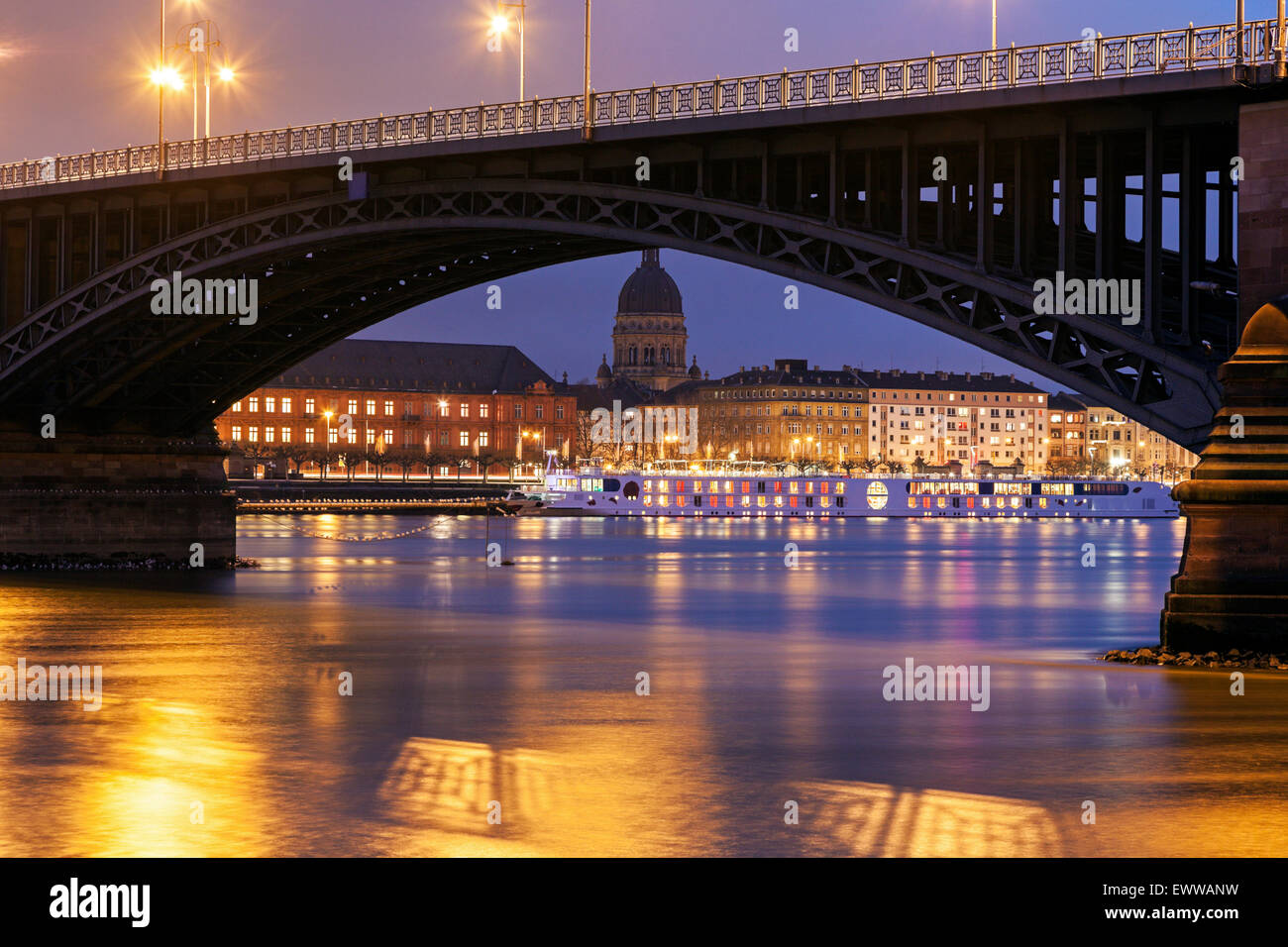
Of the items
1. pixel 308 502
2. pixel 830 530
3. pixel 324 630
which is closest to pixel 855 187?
pixel 324 630

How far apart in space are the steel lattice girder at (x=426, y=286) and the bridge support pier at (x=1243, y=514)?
9.38ft

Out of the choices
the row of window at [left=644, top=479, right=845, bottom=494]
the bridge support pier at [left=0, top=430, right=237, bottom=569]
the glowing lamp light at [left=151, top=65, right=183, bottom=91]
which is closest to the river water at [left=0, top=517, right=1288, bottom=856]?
the bridge support pier at [left=0, top=430, right=237, bottom=569]

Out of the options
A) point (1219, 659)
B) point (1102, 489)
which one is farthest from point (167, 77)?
point (1102, 489)

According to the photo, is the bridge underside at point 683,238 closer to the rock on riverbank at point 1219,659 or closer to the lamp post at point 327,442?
the rock on riverbank at point 1219,659

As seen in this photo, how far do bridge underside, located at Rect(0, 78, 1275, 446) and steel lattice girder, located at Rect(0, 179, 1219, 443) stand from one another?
7 cm

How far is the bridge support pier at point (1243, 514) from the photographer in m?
25.0

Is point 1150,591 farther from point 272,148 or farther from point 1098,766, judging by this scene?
point 1098,766

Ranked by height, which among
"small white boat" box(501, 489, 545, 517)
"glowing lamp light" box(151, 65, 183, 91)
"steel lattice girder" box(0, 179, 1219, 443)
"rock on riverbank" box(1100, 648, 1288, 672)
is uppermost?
"glowing lamp light" box(151, 65, 183, 91)

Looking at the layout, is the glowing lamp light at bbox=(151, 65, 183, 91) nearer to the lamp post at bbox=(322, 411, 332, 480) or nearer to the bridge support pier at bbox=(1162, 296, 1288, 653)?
the bridge support pier at bbox=(1162, 296, 1288, 653)

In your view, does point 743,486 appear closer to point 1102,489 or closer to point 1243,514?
point 1102,489

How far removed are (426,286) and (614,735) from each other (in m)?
35.4

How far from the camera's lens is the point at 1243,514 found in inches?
993

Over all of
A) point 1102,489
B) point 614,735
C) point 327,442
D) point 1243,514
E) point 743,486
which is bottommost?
point 614,735

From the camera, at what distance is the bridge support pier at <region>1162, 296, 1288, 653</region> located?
82.1ft
